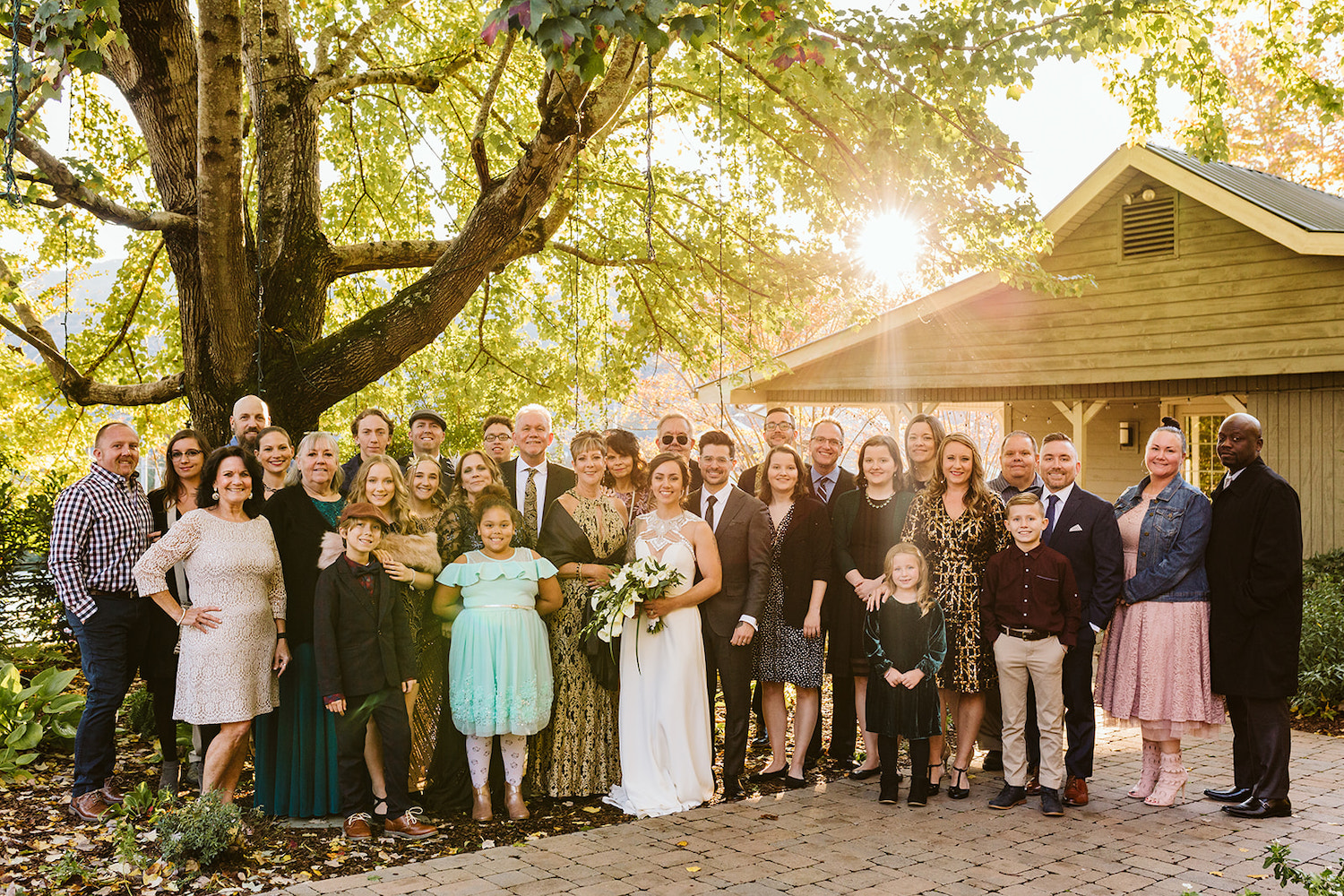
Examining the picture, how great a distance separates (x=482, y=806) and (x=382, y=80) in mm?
7982

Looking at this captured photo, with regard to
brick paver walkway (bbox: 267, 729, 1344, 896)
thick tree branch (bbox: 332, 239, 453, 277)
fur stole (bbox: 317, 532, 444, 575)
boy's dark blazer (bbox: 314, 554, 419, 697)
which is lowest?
brick paver walkway (bbox: 267, 729, 1344, 896)

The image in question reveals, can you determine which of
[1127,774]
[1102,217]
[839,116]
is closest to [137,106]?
[839,116]

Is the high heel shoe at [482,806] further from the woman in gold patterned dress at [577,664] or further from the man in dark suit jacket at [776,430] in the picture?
the man in dark suit jacket at [776,430]

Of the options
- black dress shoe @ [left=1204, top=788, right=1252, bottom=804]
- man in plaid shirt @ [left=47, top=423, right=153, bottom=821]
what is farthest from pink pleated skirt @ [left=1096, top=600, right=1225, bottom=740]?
man in plaid shirt @ [left=47, top=423, right=153, bottom=821]

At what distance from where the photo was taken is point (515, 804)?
5.66m

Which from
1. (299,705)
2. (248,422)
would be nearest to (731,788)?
(299,705)

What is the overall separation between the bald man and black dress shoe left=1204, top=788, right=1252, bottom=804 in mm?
6064

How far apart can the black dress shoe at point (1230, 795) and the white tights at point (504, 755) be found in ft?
13.2

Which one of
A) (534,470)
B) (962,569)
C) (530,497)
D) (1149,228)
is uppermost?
(1149,228)

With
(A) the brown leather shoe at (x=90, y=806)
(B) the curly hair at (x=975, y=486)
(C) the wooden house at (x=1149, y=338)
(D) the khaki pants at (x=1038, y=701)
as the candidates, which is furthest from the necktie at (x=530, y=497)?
(C) the wooden house at (x=1149, y=338)

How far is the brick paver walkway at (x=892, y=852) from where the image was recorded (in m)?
4.55

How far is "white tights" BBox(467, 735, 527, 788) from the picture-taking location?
563 cm

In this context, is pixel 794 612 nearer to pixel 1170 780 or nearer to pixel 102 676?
pixel 1170 780

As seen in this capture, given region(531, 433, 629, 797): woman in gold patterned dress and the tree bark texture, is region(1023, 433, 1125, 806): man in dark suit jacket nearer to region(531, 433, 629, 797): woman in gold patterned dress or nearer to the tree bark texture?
region(531, 433, 629, 797): woman in gold patterned dress
